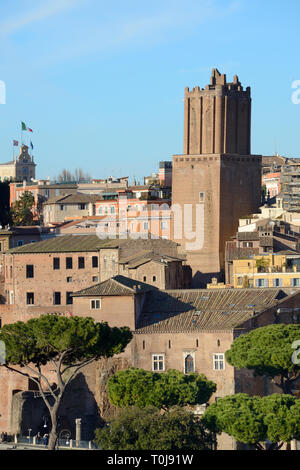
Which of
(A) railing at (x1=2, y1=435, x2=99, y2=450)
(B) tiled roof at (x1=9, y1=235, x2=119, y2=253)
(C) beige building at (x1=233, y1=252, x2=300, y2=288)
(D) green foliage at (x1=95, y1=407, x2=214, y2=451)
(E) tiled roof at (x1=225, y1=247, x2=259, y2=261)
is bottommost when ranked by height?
(A) railing at (x1=2, y1=435, x2=99, y2=450)

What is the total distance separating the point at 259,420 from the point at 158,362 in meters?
14.2

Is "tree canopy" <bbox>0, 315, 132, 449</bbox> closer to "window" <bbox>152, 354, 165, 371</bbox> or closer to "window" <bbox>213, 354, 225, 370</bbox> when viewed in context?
"window" <bbox>152, 354, 165, 371</bbox>

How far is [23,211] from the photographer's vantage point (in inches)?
5719

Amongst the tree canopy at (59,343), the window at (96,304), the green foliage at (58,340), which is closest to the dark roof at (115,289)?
the window at (96,304)

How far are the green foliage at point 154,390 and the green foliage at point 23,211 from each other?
206 feet

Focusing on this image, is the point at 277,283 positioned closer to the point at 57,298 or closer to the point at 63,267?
the point at 63,267

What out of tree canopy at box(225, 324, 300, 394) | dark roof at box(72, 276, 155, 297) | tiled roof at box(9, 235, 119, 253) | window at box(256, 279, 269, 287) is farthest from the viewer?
tiled roof at box(9, 235, 119, 253)

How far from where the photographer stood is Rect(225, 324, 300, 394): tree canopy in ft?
267

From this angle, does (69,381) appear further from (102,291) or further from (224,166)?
(224,166)

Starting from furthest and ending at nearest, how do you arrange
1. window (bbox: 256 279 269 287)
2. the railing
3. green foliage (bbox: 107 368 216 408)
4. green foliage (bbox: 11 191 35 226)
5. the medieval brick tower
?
green foliage (bbox: 11 191 35 226), the medieval brick tower, window (bbox: 256 279 269 287), the railing, green foliage (bbox: 107 368 216 408)

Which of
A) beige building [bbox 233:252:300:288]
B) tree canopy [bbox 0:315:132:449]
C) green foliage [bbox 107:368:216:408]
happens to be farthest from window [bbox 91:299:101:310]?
beige building [bbox 233:252:300:288]

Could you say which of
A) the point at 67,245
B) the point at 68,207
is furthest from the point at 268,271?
the point at 68,207
